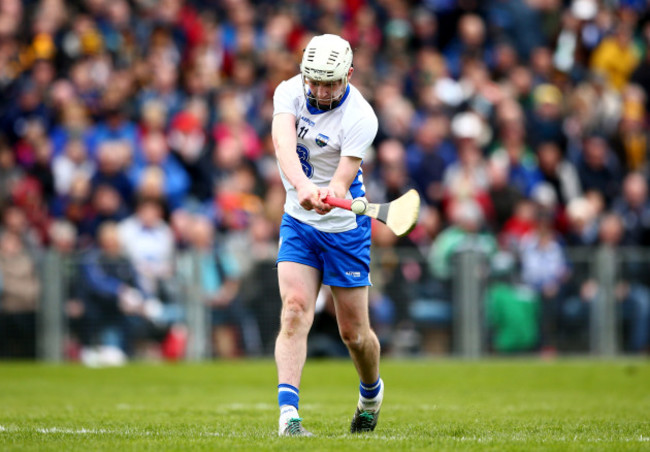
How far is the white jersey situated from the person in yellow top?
46.7ft

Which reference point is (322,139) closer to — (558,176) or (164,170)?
(164,170)

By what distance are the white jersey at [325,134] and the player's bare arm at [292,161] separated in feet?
0.30

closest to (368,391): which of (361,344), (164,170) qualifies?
(361,344)

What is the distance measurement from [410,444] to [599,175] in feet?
42.1

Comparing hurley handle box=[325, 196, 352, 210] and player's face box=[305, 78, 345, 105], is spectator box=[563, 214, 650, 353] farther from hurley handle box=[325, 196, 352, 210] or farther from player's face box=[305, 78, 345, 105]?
hurley handle box=[325, 196, 352, 210]

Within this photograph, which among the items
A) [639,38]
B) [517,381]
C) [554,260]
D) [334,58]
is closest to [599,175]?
[554,260]

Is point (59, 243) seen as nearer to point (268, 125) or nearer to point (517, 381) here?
point (268, 125)

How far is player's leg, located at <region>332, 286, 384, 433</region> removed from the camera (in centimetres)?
758

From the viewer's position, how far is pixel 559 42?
21625 millimetres

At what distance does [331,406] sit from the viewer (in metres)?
10.3

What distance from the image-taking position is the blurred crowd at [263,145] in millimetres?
16312

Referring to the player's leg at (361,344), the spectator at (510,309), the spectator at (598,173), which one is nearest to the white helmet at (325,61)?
the player's leg at (361,344)

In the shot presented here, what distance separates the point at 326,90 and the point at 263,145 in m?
10.9

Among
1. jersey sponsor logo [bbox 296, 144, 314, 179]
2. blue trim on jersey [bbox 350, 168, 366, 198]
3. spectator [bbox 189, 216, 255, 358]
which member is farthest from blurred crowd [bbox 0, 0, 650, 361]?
jersey sponsor logo [bbox 296, 144, 314, 179]
